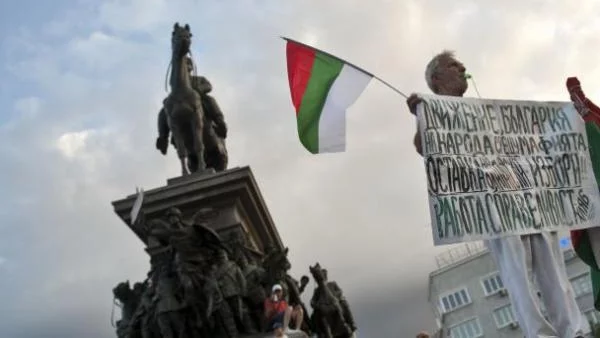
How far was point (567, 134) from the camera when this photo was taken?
5.13 meters

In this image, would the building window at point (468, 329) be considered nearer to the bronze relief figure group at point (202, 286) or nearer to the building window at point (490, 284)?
the building window at point (490, 284)

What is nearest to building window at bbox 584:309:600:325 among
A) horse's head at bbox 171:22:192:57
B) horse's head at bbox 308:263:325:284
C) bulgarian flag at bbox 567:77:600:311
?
horse's head at bbox 308:263:325:284

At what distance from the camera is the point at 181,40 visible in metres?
10.6

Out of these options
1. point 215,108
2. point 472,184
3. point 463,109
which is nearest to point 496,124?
point 463,109

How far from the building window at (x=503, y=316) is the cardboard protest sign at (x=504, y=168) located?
4828 centimetres

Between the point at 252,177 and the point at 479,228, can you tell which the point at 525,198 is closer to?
the point at 479,228

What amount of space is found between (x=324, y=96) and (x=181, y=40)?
559 cm

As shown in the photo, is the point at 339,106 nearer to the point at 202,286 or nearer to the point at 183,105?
the point at 202,286

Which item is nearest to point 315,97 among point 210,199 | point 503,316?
point 210,199

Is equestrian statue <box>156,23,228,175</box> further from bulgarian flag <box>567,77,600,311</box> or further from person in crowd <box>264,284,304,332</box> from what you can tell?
bulgarian flag <box>567,77,600,311</box>

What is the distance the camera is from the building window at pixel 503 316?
50875 mm

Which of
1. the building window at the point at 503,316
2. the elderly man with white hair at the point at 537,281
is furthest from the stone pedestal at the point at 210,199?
the building window at the point at 503,316

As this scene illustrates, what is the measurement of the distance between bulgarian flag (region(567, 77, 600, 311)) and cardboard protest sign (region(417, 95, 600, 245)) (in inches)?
2.2

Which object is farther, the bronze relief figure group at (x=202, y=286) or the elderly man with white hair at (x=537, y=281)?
the bronze relief figure group at (x=202, y=286)
